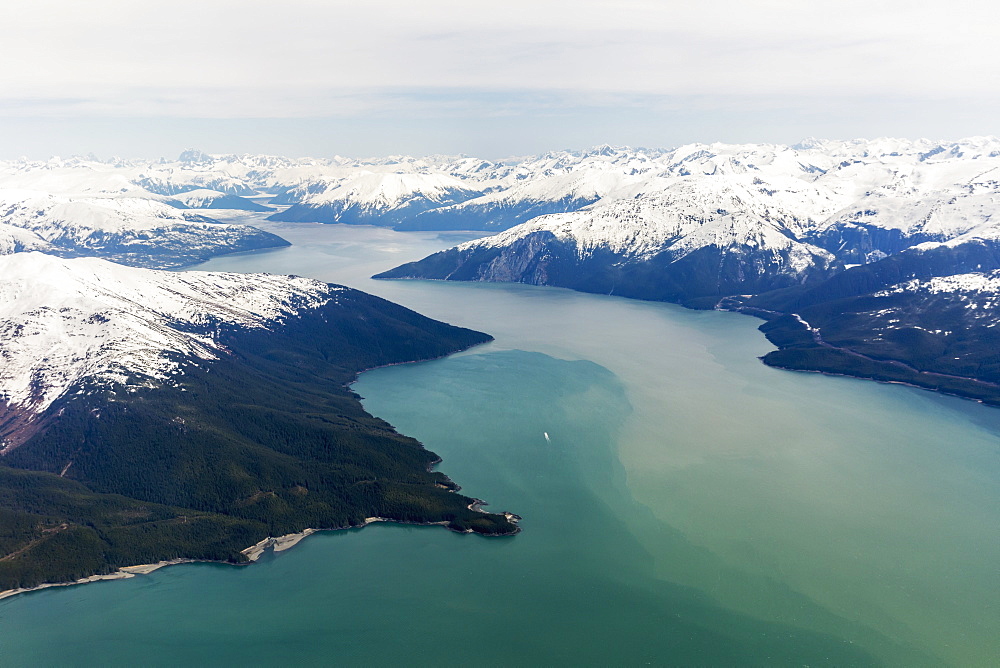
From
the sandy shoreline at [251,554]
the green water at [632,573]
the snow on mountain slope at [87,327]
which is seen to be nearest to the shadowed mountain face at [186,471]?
the sandy shoreline at [251,554]

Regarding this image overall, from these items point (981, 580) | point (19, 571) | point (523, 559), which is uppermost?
point (981, 580)

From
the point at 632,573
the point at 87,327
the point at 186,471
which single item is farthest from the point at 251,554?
the point at 87,327

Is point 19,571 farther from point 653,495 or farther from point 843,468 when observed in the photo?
point 843,468

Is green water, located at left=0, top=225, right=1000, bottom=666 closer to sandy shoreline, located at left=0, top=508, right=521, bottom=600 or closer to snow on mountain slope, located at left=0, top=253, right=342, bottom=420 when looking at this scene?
sandy shoreline, located at left=0, top=508, right=521, bottom=600

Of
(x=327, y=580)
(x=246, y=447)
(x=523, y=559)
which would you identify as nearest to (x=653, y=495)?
(x=523, y=559)

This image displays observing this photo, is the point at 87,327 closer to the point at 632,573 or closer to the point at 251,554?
the point at 251,554

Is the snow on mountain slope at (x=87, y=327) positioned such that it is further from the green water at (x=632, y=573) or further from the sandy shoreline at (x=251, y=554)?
the green water at (x=632, y=573)
